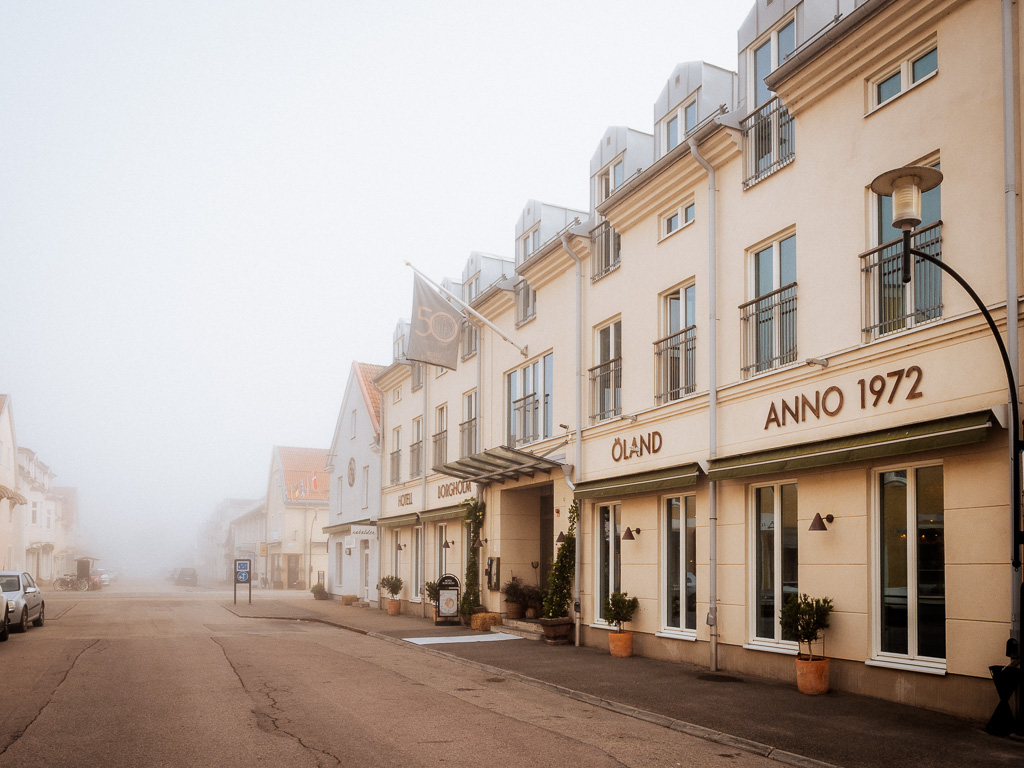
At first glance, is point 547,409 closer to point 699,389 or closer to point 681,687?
point 699,389

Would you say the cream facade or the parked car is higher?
the cream facade

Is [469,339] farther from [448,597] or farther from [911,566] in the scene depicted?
[911,566]

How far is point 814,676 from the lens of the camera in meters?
11.1

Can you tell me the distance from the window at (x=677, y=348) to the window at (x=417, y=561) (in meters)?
14.1

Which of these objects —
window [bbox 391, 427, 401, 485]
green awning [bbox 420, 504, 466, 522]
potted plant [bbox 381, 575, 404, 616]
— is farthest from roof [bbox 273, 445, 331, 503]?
green awning [bbox 420, 504, 466, 522]

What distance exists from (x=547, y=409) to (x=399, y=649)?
5.91 m

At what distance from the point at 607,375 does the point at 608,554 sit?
3411mm

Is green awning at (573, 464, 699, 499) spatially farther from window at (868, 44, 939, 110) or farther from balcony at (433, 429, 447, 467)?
balcony at (433, 429, 447, 467)

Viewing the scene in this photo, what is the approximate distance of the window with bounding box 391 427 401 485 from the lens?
30839mm

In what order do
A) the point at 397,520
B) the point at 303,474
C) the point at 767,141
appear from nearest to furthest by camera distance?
the point at 767,141 < the point at 397,520 < the point at 303,474

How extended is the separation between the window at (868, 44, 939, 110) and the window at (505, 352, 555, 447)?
9.71 meters

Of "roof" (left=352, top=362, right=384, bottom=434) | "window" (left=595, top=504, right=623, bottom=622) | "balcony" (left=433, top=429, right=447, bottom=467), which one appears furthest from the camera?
"roof" (left=352, top=362, right=384, bottom=434)

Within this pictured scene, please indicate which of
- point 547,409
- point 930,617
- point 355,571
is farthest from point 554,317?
point 355,571

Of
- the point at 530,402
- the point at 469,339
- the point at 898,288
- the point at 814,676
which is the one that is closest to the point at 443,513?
the point at 469,339
